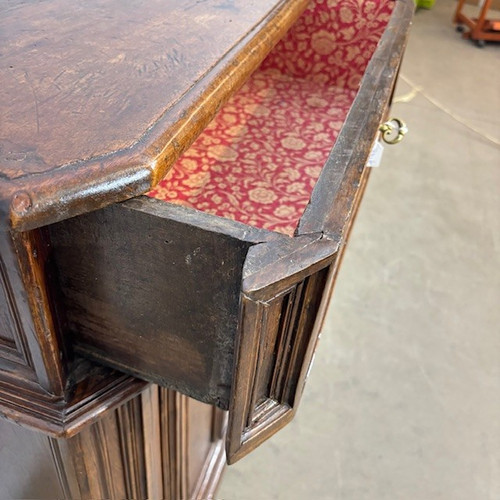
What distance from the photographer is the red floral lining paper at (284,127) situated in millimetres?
865

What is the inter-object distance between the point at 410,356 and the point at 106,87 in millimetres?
1334

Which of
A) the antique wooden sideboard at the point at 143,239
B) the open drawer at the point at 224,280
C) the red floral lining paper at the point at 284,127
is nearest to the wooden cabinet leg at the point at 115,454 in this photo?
the antique wooden sideboard at the point at 143,239

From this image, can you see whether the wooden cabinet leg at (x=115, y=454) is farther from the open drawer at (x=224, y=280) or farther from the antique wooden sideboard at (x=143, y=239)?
the open drawer at (x=224, y=280)

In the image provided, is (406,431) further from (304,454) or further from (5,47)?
(5,47)

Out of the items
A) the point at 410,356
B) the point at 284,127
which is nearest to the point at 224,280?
the point at 284,127

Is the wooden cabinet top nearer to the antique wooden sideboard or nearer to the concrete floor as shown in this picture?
the antique wooden sideboard

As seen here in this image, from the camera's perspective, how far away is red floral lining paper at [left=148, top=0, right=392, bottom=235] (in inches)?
34.1

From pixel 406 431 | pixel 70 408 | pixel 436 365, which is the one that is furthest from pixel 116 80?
pixel 436 365

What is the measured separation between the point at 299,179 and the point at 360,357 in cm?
87

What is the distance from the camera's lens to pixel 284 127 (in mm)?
1059

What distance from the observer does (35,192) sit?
0.44m

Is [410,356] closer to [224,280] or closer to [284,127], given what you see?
[284,127]

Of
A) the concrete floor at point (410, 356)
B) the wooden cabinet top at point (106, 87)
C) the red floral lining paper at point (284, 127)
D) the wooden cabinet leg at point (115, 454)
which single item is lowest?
the concrete floor at point (410, 356)

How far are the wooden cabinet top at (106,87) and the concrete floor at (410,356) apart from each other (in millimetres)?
1041
